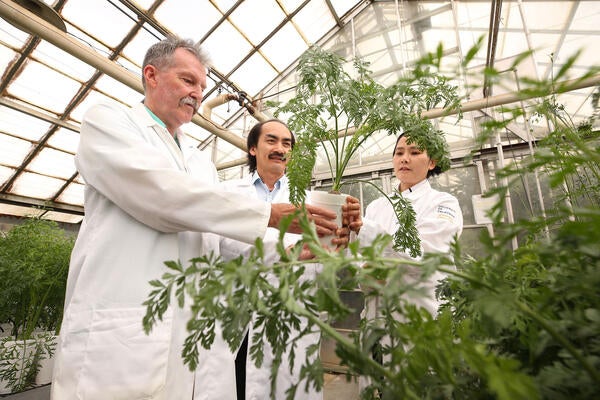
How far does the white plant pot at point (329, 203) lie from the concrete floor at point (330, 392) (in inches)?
50.8

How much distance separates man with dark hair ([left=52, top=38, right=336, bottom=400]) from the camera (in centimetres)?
86

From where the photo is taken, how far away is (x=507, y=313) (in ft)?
0.80

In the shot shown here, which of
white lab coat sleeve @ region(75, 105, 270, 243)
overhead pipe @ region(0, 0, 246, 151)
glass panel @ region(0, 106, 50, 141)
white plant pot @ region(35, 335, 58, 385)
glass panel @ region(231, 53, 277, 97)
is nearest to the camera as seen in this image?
white lab coat sleeve @ region(75, 105, 270, 243)

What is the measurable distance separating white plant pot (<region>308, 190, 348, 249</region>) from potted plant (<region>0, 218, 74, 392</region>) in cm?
199

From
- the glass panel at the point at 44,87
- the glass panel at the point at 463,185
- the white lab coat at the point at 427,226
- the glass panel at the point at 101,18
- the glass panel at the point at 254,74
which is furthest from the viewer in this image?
the glass panel at the point at 254,74

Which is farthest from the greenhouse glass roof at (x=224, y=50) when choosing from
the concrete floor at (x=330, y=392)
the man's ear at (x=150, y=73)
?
the concrete floor at (x=330, y=392)

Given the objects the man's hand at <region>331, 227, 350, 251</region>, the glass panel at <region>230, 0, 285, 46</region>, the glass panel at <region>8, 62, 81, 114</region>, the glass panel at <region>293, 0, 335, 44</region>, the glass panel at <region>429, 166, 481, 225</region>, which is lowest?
the man's hand at <region>331, 227, 350, 251</region>

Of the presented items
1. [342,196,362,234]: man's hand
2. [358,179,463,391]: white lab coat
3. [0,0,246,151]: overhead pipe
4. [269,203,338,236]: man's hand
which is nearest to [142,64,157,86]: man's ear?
[269,203,338,236]: man's hand

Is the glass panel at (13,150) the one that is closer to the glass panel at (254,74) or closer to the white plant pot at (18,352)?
the glass panel at (254,74)

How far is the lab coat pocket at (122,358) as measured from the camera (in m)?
0.87

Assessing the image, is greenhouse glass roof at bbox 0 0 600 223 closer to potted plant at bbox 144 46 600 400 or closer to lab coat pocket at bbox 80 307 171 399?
lab coat pocket at bbox 80 307 171 399

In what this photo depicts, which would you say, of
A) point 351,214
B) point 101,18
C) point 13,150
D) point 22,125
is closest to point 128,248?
point 351,214

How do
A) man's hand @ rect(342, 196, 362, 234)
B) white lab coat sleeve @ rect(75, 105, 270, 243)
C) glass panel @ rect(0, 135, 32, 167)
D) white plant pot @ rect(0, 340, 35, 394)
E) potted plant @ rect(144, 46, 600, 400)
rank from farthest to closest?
1. glass panel @ rect(0, 135, 32, 167)
2. white plant pot @ rect(0, 340, 35, 394)
3. man's hand @ rect(342, 196, 362, 234)
4. white lab coat sleeve @ rect(75, 105, 270, 243)
5. potted plant @ rect(144, 46, 600, 400)

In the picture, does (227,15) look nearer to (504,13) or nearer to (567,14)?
(504,13)
